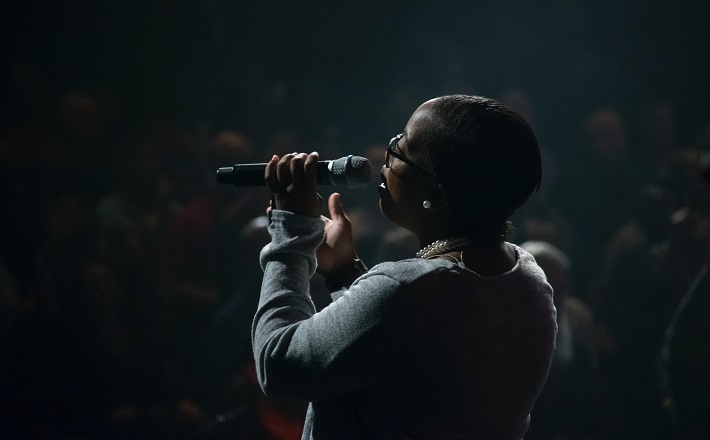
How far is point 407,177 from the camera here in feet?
2.67

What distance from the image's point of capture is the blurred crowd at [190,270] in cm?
255

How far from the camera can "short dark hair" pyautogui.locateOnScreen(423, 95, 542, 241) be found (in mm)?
763

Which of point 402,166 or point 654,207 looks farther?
point 654,207

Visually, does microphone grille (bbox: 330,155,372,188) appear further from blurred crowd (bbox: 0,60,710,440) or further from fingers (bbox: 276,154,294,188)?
blurred crowd (bbox: 0,60,710,440)

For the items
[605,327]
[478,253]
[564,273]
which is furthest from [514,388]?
[605,327]

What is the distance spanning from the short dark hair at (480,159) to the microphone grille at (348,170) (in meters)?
0.11

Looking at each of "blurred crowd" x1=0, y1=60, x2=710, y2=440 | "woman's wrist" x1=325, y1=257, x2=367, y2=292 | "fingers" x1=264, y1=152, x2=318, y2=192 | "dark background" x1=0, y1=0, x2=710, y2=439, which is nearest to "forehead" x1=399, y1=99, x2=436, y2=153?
"fingers" x1=264, y1=152, x2=318, y2=192

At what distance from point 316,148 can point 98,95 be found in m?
Result: 1.32

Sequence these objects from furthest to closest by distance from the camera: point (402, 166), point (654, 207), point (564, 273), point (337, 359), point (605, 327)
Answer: point (654, 207)
point (605, 327)
point (564, 273)
point (402, 166)
point (337, 359)

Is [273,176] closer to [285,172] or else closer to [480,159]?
[285,172]

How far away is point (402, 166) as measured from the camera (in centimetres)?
81

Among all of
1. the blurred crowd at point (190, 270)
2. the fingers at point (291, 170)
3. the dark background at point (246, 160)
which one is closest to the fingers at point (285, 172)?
the fingers at point (291, 170)

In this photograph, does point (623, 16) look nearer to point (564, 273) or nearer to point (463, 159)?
point (564, 273)

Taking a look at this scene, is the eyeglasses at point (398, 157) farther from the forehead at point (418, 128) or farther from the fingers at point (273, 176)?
the fingers at point (273, 176)
